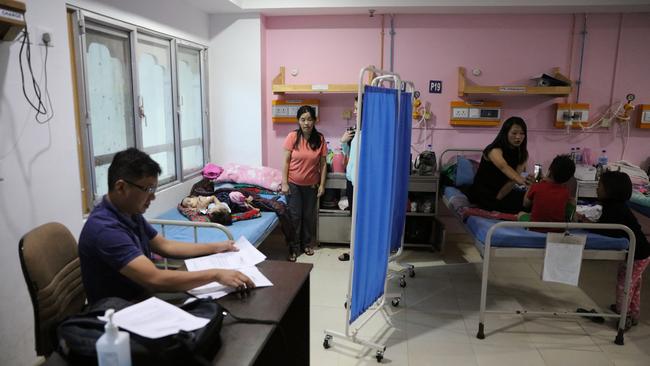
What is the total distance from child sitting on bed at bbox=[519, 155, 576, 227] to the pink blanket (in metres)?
2.50

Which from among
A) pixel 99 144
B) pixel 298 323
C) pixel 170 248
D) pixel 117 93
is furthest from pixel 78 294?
pixel 117 93

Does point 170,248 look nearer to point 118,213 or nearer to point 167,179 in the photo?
point 118,213

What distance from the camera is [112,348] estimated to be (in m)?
1.08

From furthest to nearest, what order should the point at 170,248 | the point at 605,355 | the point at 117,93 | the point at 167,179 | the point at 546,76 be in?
the point at 546,76
the point at 167,179
the point at 117,93
the point at 605,355
the point at 170,248

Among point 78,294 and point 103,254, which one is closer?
point 103,254

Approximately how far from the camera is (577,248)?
2.78 m

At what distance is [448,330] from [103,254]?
2325mm

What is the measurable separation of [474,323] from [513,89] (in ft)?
8.18

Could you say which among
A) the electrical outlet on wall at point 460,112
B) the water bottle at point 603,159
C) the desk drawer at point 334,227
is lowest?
the desk drawer at point 334,227

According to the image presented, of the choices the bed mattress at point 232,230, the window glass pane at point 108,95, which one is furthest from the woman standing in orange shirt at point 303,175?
the window glass pane at point 108,95

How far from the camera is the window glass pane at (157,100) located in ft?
12.2

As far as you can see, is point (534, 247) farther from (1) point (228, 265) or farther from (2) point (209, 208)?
(2) point (209, 208)

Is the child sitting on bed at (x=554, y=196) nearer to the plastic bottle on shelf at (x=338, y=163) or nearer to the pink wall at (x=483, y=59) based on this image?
the pink wall at (x=483, y=59)

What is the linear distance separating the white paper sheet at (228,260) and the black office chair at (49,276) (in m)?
0.52
